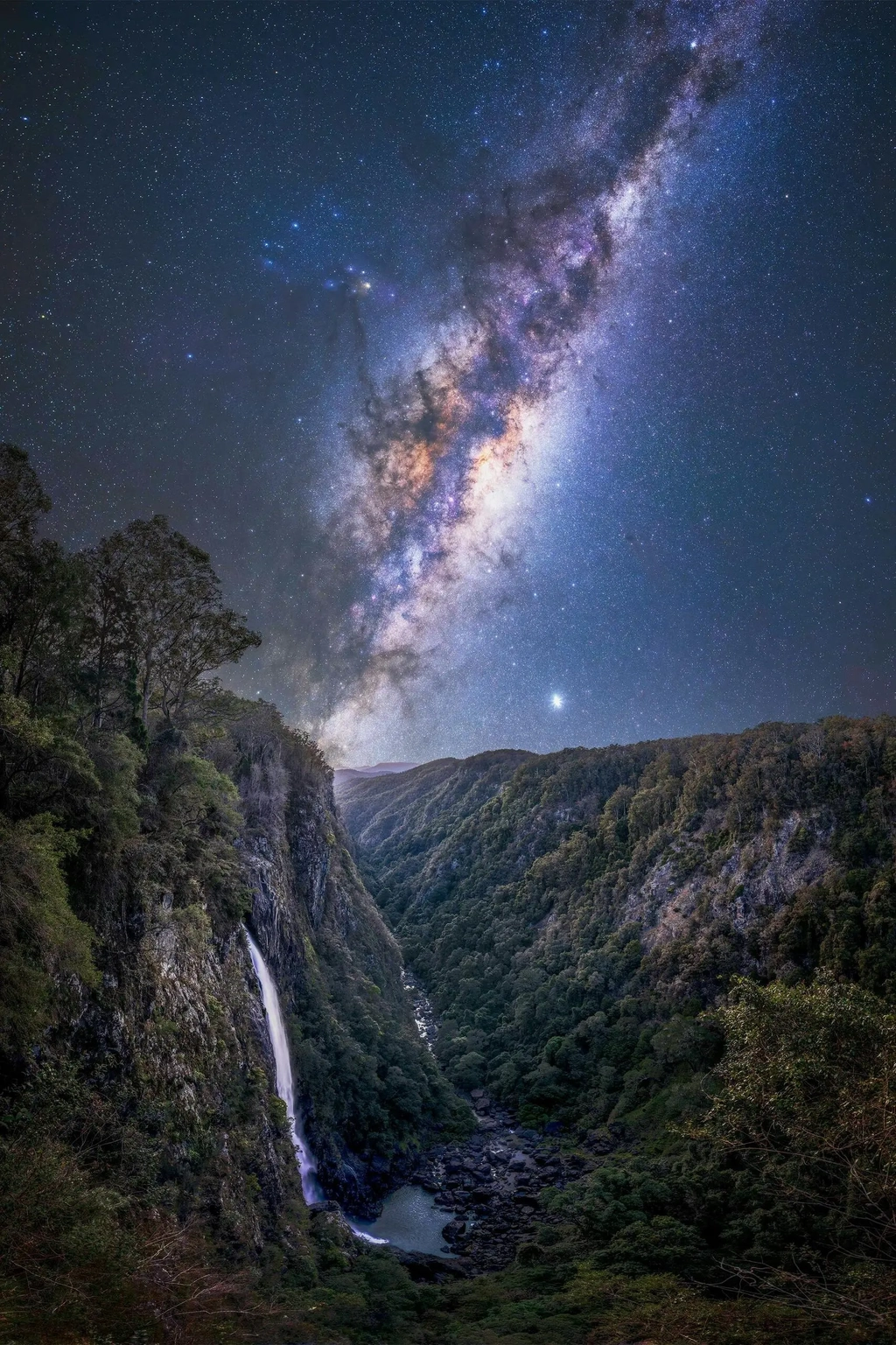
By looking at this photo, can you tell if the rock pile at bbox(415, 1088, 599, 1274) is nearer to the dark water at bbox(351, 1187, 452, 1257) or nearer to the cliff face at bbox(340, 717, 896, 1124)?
the dark water at bbox(351, 1187, 452, 1257)

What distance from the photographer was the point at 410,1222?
1227 inches

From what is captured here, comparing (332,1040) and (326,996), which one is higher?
(326,996)

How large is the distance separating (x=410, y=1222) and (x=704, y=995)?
2375 cm

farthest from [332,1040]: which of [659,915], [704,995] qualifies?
[659,915]

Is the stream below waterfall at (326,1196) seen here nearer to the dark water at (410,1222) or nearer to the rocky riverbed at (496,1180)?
the dark water at (410,1222)

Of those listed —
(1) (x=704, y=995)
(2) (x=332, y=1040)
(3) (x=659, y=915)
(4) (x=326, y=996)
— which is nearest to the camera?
(2) (x=332, y=1040)

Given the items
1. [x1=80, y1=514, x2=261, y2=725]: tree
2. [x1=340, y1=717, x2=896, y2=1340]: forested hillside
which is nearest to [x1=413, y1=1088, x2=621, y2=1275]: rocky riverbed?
[x1=340, y1=717, x2=896, y2=1340]: forested hillside

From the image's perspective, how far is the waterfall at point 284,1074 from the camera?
94.6ft

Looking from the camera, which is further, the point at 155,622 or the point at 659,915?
the point at 659,915

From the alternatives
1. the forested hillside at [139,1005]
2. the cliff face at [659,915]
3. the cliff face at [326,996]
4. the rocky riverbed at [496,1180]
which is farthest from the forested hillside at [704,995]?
the forested hillside at [139,1005]

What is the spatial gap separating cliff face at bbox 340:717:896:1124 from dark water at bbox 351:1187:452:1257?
42.1ft

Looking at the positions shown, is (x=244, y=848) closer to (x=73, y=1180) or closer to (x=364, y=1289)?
(x=364, y=1289)

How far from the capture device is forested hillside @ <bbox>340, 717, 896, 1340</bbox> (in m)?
16.6

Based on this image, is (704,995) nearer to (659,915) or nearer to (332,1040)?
(659,915)
